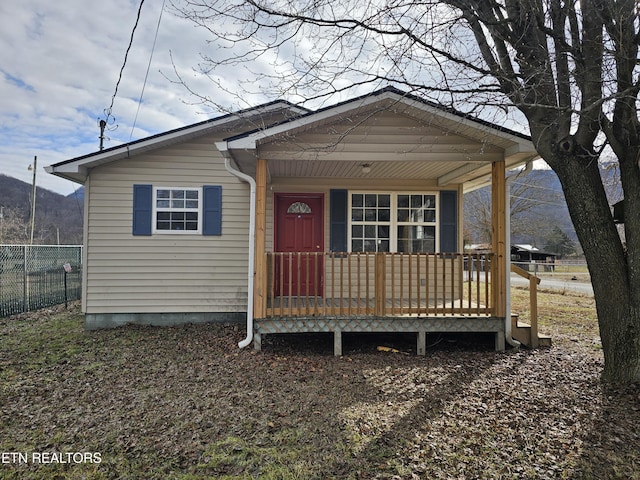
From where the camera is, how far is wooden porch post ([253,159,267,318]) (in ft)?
17.1

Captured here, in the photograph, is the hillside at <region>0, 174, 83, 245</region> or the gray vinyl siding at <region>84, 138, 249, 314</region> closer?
the gray vinyl siding at <region>84, 138, 249, 314</region>

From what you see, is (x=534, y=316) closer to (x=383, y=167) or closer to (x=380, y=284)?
(x=380, y=284)

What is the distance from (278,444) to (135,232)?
5399mm

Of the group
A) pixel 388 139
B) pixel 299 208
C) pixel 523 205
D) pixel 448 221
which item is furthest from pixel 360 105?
pixel 523 205

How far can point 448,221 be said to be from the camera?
727cm

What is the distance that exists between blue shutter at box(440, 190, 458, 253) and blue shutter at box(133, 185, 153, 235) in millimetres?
5753

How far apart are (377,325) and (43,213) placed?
144ft

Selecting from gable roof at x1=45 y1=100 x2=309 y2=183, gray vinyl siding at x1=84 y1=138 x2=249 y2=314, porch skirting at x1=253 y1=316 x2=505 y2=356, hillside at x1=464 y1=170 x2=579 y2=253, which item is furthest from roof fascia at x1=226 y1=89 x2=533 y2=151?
hillside at x1=464 y1=170 x2=579 y2=253

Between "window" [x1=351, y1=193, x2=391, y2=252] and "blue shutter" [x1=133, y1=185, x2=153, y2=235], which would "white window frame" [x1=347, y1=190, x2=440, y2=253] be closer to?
"window" [x1=351, y1=193, x2=391, y2=252]

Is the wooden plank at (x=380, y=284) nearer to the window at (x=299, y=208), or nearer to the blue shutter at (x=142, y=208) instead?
the window at (x=299, y=208)

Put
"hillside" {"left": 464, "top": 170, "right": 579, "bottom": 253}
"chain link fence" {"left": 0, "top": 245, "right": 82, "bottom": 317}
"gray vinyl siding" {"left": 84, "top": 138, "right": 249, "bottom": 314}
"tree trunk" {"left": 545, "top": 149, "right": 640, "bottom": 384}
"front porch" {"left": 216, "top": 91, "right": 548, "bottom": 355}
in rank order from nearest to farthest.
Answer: "tree trunk" {"left": 545, "top": 149, "right": 640, "bottom": 384} < "front porch" {"left": 216, "top": 91, "right": 548, "bottom": 355} < "gray vinyl siding" {"left": 84, "top": 138, "right": 249, "bottom": 314} < "chain link fence" {"left": 0, "top": 245, "right": 82, "bottom": 317} < "hillside" {"left": 464, "top": 170, "right": 579, "bottom": 253}

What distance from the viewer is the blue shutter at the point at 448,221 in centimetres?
724

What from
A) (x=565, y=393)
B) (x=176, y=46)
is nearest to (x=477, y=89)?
(x=565, y=393)

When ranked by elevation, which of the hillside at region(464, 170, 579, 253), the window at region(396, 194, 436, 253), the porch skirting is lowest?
the porch skirting
